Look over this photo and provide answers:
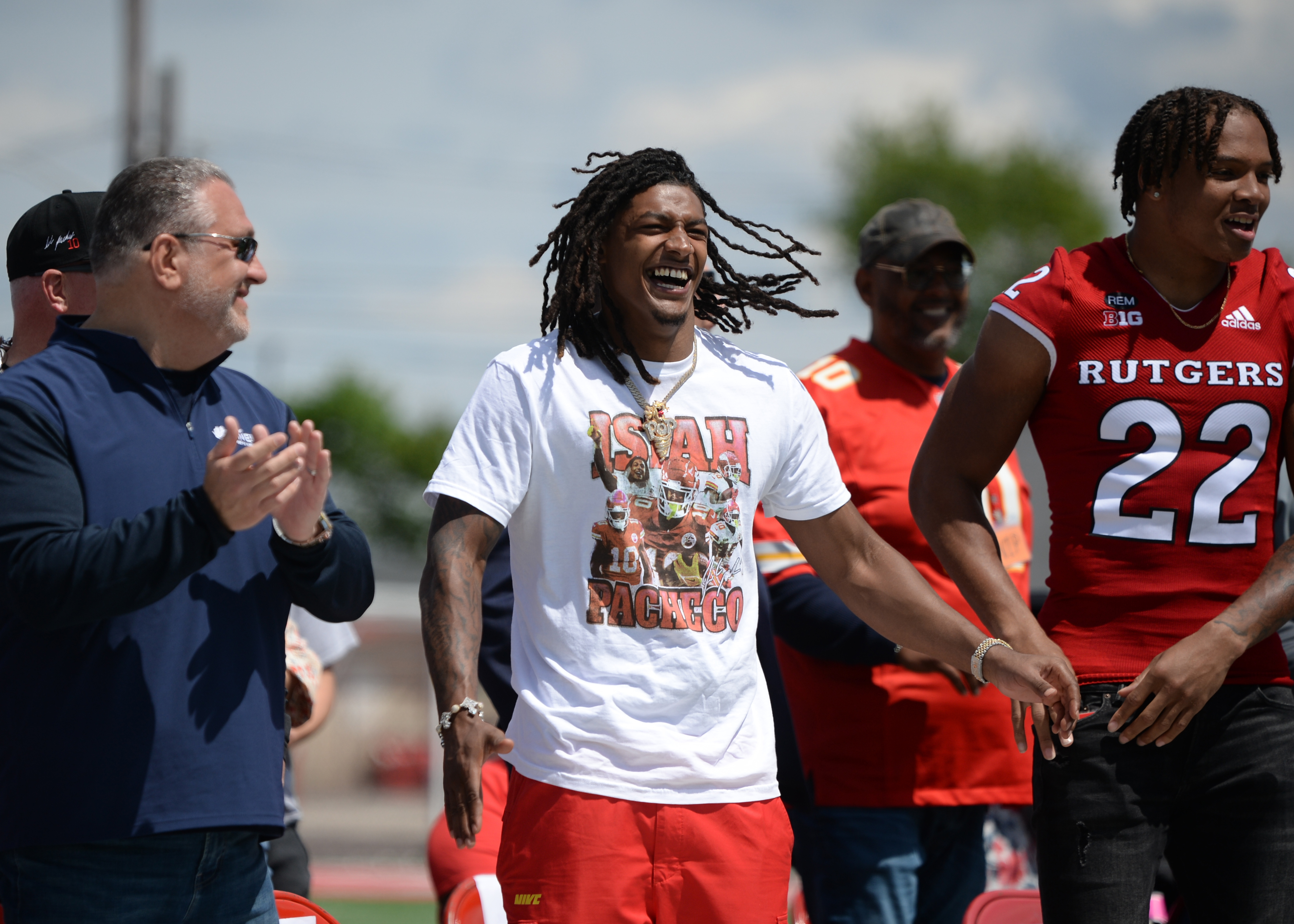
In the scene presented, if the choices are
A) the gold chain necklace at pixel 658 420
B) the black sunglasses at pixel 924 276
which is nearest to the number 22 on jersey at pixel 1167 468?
the gold chain necklace at pixel 658 420

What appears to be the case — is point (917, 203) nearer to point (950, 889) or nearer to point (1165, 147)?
point (1165, 147)

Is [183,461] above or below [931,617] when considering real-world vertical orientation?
above

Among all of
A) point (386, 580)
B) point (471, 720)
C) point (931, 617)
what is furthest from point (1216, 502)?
point (386, 580)

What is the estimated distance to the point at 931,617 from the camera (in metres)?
3.26

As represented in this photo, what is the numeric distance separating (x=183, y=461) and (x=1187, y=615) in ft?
7.14

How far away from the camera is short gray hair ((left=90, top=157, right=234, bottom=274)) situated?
2820 millimetres

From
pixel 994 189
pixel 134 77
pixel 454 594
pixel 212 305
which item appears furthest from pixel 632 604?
pixel 994 189

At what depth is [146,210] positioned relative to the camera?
2824 mm

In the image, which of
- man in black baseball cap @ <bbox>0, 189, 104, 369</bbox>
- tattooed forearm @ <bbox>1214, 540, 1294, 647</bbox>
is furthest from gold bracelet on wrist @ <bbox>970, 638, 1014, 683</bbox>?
man in black baseball cap @ <bbox>0, 189, 104, 369</bbox>

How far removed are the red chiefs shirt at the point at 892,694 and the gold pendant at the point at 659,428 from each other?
134 centimetres

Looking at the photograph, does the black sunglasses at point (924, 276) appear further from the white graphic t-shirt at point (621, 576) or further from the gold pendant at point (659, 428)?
the gold pendant at point (659, 428)

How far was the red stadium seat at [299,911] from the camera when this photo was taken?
3412 millimetres

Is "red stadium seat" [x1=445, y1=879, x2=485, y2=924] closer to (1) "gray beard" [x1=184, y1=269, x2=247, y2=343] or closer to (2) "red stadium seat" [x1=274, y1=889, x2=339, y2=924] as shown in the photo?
(2) "red stadium seat" [x1=274, y1=889, x2=339, y2=924]

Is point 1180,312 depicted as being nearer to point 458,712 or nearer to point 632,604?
point 632,604
